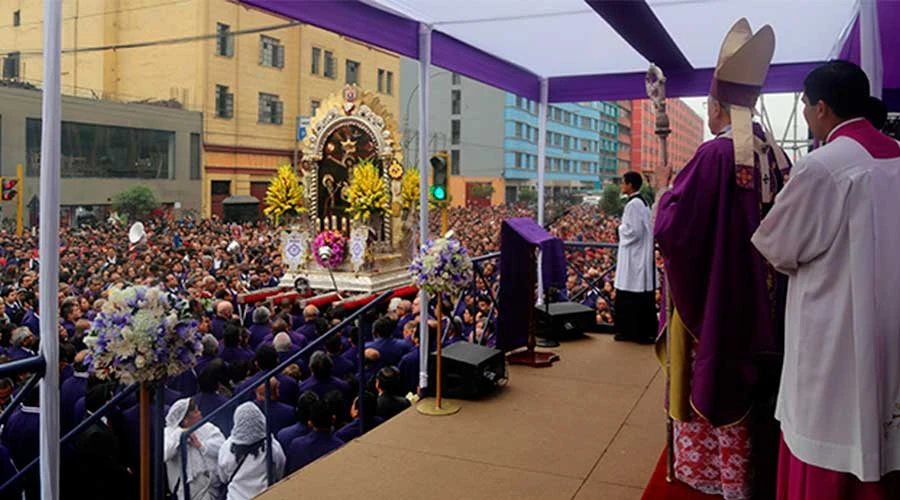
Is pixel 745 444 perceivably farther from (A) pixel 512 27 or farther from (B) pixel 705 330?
(A) pixel 512 27

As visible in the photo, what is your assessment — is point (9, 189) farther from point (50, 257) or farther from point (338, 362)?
point (50, 257)

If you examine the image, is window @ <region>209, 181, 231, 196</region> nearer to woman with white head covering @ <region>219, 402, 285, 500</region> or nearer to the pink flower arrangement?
the pink flower arrangement

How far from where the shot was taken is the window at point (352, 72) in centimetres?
3622

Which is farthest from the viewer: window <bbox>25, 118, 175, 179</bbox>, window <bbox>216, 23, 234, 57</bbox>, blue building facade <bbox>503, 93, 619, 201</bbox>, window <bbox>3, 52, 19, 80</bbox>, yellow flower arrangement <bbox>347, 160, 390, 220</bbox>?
blue building facade <bbox>503, 93, 619, 201</bbox>

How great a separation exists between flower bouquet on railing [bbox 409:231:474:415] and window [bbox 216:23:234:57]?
1080 inches

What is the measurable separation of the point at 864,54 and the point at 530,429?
10.9 feet

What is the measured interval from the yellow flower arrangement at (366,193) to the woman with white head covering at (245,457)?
10.2 metres

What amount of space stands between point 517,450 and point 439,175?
11.0ft

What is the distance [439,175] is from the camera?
7332mm

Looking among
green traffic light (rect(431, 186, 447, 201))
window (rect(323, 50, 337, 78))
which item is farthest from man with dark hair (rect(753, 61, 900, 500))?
window (rect(323, 50, 337, 78))

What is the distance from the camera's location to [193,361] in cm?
330

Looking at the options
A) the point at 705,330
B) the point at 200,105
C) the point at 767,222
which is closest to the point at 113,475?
the point at 705,330

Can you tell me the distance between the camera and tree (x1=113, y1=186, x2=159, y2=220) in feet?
70.4

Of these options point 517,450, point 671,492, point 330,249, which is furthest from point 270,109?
point 671,492
